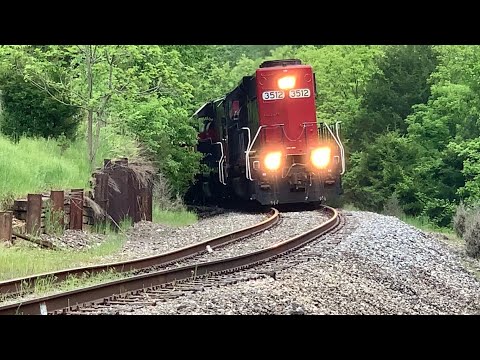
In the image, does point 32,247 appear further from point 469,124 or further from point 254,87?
point 469,124

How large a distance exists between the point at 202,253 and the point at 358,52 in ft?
65.2

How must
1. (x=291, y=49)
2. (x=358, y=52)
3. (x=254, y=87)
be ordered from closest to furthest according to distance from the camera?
1. (x=254, y=87)
2. (x=358, y=52)
3. (x=291, y=49)

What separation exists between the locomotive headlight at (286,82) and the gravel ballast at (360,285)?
367 centimetres

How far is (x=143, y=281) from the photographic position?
6809mm

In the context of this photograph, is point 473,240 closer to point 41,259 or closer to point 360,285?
point 360,285

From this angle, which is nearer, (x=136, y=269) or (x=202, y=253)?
(x=136, y=269)

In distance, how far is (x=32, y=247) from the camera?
954 centimetres

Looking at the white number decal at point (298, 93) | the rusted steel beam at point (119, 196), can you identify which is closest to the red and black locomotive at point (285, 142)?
the white number decal at point (298, 93)

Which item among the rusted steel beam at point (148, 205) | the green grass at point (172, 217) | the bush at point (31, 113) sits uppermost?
the bush at point (31, 113)

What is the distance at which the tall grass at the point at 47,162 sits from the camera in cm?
1166

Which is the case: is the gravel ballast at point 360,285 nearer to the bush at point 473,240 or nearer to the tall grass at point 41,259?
the bush at point 473,240

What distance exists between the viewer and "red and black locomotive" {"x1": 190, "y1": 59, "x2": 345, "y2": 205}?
1407 centimetres

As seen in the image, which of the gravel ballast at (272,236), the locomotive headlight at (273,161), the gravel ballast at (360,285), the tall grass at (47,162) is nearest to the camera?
the gravel ballast at (360,285)

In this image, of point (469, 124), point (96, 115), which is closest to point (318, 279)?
point (96, 115)
